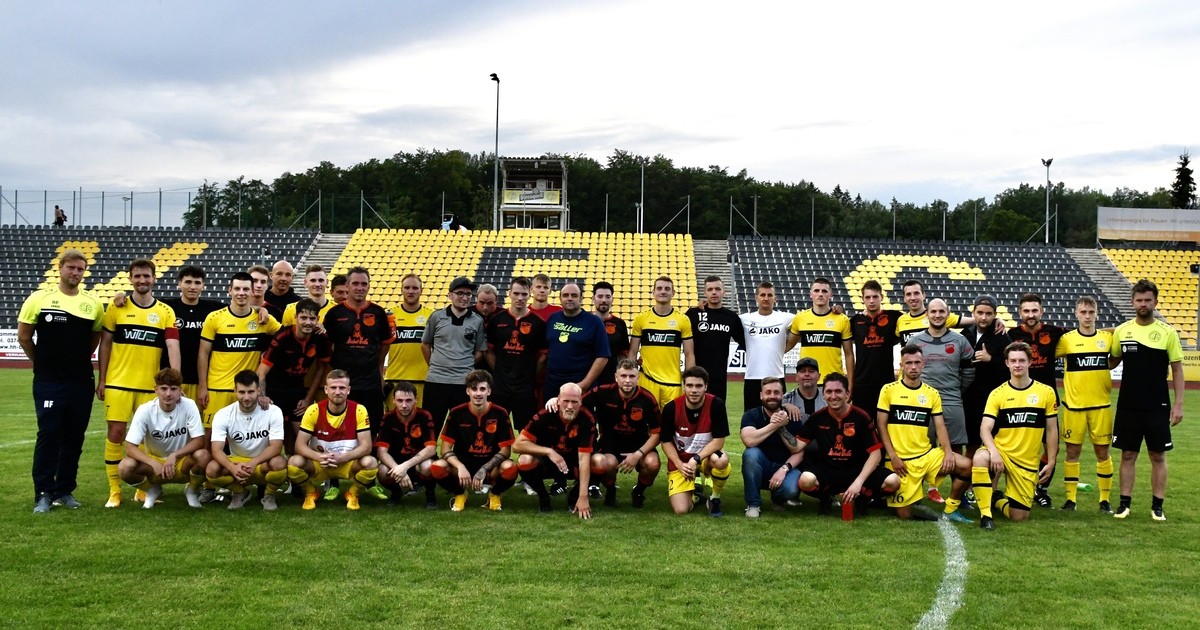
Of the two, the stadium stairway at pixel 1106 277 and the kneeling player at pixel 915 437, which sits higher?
the stadium stairway at pixel 1106 277

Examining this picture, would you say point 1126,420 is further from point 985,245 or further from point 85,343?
point 985,245

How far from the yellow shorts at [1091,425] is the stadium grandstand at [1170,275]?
24.7 m

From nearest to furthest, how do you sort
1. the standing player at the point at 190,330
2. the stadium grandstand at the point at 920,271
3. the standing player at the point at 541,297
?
the standing player at the point at 190,330, the standing player at the point at 541,297, the stadium grandstand at the point at 920,271

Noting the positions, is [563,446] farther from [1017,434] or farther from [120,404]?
[1017,434]

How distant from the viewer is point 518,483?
27.6ft

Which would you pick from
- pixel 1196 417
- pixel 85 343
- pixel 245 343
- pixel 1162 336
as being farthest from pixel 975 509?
pixel 1196 417

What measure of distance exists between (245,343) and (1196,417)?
15.2 m

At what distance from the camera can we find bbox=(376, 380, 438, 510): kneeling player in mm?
7004

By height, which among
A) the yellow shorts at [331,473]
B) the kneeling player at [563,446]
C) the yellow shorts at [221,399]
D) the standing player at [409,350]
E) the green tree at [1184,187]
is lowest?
the yellow shorts at [331,473]

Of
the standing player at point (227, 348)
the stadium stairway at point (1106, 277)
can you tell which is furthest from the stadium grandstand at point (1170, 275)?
the standing player at point (227, 348)

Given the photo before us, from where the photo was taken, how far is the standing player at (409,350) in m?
8.30

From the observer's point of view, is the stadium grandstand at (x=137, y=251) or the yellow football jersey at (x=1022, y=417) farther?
the stadium grandstand at (x=137, y=251)

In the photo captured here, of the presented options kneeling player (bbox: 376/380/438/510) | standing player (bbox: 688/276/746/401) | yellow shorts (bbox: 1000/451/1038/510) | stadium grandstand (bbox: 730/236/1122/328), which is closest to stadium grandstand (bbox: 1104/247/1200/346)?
stadium grandstand (bbox: 730/236/1122/328)

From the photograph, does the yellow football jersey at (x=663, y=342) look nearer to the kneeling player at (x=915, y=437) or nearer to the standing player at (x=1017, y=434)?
the kneeling player at (x=915, y=437)
